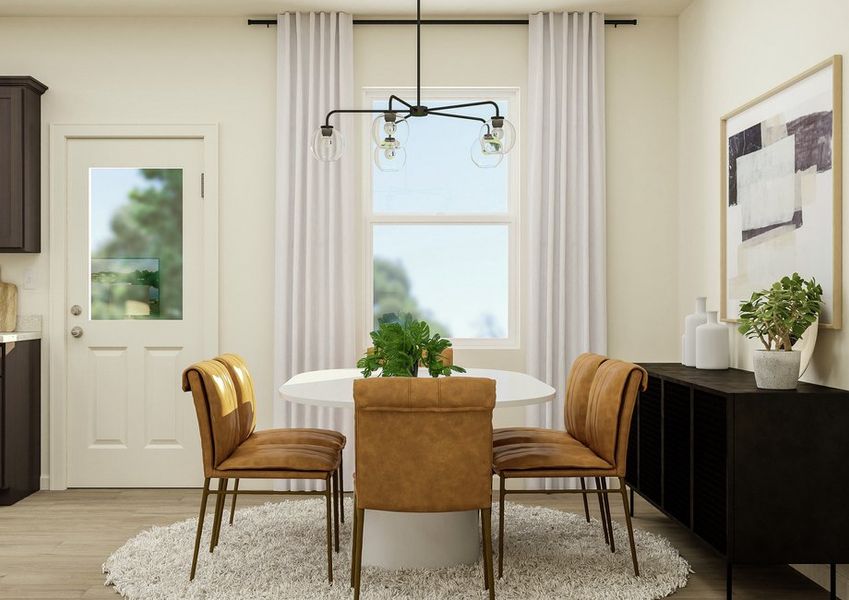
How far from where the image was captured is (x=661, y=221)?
14.7 ft

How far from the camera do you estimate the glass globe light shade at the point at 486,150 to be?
9.62 ft

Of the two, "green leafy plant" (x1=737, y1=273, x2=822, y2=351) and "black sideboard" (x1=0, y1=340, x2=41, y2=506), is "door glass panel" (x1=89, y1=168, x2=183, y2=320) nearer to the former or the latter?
"black sideboard" (x1=0, y1=340, x2=41, y2=506)

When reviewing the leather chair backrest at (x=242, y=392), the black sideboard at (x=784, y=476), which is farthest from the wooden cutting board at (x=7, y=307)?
the black sideboard at (x=784, y=476)

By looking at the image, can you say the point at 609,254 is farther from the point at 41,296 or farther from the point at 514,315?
the point at 41,296

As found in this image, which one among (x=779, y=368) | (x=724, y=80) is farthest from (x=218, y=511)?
(x=724, y=80)

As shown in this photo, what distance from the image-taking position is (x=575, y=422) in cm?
334

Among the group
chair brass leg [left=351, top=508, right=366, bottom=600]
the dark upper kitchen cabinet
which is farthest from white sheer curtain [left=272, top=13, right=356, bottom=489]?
chair brass leg [left=351, top=508, right=366, bottom=600]

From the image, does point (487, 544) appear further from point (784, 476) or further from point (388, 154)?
point (388, 154)

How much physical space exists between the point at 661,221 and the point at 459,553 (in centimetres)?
243

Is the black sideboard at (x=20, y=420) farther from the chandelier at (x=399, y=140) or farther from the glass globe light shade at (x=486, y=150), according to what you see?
the glass globe light shade at (x=486, y=150)

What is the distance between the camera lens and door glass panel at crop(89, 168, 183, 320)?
4.50 meters

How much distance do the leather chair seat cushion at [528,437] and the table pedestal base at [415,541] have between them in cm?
38

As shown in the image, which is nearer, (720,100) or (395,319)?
(720,100)

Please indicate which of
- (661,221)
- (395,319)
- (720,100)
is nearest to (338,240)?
(395,319)
